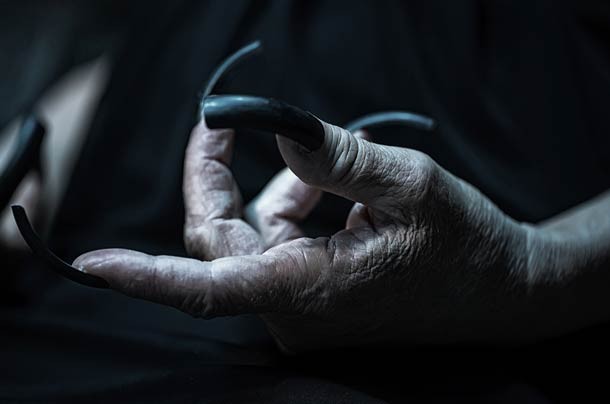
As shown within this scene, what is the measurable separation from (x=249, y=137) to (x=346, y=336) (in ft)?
1.08

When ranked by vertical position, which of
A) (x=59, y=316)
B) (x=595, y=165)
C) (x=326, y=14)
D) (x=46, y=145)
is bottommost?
(x=59, y=316)

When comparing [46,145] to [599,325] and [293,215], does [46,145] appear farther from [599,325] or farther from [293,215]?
[599,325]

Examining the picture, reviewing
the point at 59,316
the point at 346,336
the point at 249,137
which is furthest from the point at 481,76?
the point at 59,316

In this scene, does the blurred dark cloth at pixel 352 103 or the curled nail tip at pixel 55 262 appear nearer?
the curled nail tip at pixel 55 262

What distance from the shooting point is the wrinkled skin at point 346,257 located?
18.0 inches

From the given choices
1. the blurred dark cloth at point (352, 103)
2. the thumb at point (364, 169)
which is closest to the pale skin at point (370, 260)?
the thumb at point (364, 169)

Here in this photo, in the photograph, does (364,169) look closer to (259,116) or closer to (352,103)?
(259,116)

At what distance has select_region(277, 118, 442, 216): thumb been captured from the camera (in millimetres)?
464

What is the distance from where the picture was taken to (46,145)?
0.97 m

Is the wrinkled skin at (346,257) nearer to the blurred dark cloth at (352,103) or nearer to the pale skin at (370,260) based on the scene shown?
the pale skin at (370,260)

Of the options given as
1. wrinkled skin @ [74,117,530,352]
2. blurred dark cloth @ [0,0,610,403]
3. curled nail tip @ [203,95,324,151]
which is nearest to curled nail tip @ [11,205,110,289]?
wrinkled skin @ [74,117,530,352]

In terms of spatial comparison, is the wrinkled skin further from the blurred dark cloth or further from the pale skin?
the blurred dark cloth

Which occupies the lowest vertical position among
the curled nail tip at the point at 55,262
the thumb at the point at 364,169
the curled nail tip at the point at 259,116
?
the curled nail tip at the point at 55,262

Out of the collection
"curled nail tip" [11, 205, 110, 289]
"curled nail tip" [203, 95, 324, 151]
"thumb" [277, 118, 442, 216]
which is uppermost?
"curled nail tip" [203, 95, 324, 151]
